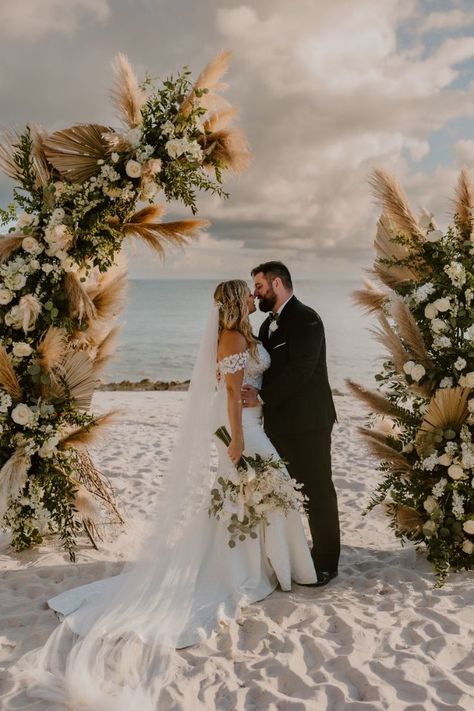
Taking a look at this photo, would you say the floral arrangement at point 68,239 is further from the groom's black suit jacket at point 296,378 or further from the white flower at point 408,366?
the white flower at point 408,366

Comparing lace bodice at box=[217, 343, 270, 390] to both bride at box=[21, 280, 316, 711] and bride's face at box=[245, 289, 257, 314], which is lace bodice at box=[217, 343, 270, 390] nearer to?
bride at box=[21, 280, 316, 711]

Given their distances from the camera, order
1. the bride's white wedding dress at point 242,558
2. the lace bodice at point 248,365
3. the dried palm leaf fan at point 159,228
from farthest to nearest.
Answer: the dried palm leaf fan at point 159,228, the lace bodice at point 248,365, the bride's white wedding dress at point 242,558

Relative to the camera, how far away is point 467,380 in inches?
180

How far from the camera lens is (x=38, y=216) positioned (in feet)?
15.8

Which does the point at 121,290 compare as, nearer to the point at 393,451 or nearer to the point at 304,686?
the point at 393,451

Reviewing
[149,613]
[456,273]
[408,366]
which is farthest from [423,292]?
[149,613]

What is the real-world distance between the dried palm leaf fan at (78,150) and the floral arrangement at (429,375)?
7.40 feet

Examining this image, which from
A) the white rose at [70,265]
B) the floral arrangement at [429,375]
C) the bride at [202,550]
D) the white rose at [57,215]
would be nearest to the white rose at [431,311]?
the floral arrangement at [429,375]

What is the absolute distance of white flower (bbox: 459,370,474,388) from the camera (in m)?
4.55

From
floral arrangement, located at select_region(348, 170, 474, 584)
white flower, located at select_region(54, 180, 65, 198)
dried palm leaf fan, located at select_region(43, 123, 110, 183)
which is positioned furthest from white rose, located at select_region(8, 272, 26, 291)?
floral arrangement, located at select_region(348, 170, 474, 584)

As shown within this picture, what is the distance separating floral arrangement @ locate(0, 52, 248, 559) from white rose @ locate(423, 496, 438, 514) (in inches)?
103

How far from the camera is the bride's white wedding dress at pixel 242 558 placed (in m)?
4.18

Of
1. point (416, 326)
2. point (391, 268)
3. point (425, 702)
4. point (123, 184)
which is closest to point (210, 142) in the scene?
point (123, 184)

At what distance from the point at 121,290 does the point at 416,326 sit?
241cm
